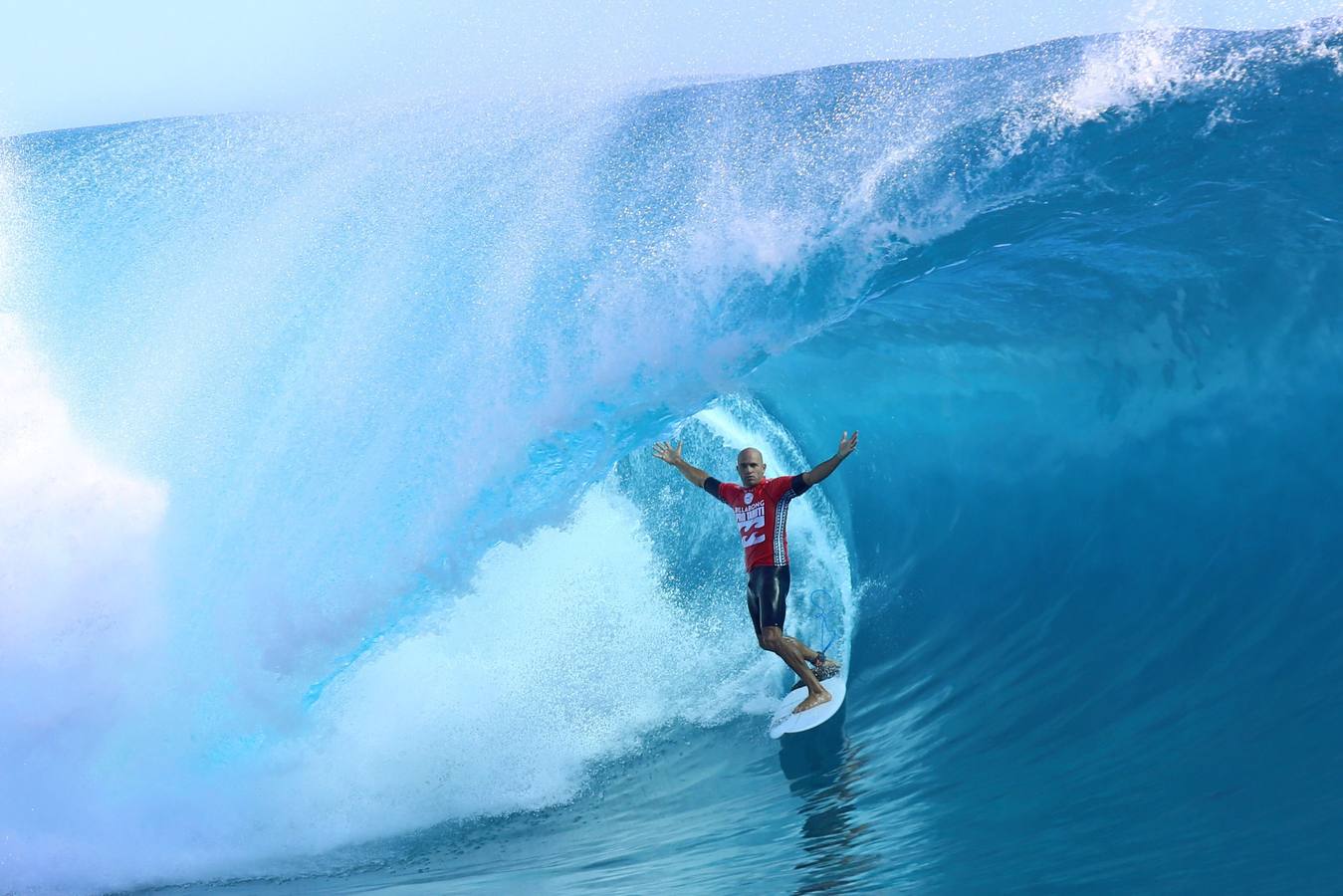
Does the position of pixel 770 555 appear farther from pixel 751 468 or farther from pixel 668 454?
pixel 668 454

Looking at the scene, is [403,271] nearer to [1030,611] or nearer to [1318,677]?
[1030,611]

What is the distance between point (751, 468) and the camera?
206 inches

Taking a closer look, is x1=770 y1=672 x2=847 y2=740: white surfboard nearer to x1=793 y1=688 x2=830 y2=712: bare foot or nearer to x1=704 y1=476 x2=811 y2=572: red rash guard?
x1=793 y1=688 x2=830 y2=712: bare foot

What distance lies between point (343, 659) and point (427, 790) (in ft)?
2.91

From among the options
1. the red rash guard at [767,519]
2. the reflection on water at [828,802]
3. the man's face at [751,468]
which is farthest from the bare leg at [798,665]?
the man's face at [751,468]

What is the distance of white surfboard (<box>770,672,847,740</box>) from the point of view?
16.5 feet

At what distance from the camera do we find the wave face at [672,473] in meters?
4.64

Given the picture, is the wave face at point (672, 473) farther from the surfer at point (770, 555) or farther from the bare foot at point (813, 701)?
the surfer at point (770, 555)

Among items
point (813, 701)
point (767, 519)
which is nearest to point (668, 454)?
point (767, 519)

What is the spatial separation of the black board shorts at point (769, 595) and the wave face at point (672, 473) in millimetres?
619

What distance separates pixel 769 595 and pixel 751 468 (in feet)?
2.19

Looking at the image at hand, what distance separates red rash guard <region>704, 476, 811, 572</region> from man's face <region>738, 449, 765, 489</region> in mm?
37

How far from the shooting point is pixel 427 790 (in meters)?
5.07

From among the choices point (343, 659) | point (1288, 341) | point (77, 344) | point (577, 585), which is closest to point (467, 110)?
point (77, 344)
